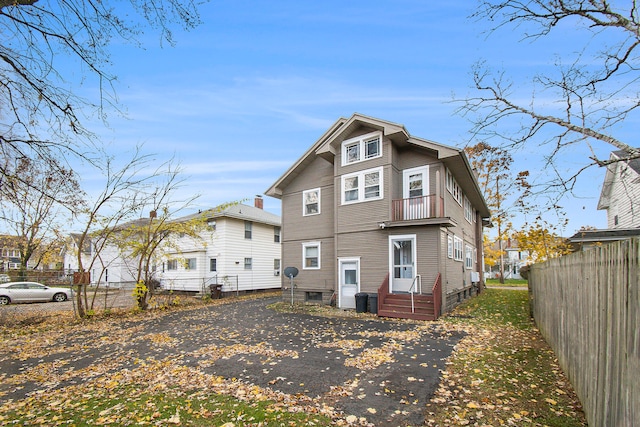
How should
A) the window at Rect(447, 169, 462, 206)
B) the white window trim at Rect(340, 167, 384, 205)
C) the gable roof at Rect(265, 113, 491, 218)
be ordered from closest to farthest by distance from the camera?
the gable roof at Rect(265, 113, 491, 218)
the white window trim at Rect(340, 167, 384, 205)
the window at Rect(447, 169, 462, 206)

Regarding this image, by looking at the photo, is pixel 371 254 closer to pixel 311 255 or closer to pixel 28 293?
pixel 311 255

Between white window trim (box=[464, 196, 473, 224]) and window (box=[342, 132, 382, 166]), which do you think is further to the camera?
white window trim (box=[464, 196, 473, 224])

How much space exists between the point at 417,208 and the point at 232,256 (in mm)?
14237

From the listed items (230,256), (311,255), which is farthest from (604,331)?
(230,256)

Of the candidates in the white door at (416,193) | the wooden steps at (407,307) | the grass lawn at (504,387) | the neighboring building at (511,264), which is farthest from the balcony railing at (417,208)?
the neighboring building at (511,264)

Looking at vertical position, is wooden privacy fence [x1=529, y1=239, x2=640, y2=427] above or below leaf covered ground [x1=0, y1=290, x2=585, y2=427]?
above

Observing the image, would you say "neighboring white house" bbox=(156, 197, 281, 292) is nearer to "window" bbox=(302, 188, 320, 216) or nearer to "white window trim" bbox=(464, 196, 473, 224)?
"window" bbox=(302, 188, 320, 216)

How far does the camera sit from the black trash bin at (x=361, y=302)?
13883 mm

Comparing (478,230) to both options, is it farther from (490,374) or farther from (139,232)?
(139,232)

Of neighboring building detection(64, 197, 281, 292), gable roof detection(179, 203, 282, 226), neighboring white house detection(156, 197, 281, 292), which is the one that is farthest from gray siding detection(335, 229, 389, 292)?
neighboring white house detection(156, 197, 281, 292)

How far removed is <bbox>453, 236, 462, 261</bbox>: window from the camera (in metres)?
15.7

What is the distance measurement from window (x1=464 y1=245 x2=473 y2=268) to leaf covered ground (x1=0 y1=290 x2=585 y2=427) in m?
7.85

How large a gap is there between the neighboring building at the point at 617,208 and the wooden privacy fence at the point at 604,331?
36.8 feet

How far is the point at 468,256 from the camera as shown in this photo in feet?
66.0
